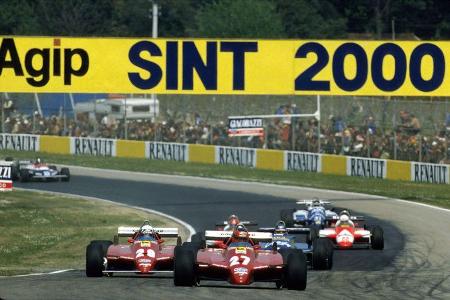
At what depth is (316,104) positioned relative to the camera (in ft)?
180

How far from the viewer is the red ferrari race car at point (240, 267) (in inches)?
872

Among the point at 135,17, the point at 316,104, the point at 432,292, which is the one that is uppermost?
the point at 135,17

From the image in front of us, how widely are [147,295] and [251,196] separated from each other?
22.9m

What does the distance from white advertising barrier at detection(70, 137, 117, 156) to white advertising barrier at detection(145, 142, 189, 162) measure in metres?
1.89

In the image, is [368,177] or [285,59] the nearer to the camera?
[285,59]

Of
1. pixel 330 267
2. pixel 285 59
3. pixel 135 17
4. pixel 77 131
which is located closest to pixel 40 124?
pixel 77 131

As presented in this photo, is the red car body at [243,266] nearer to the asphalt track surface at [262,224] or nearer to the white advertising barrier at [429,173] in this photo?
the asphalt track surface at [262,224]

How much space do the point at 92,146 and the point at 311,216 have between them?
2844 centimetres

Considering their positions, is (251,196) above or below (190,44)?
below

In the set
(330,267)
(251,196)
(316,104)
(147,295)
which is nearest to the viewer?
(147,295)

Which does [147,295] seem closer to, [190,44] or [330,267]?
[330,267]

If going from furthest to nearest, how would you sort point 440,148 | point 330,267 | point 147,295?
Answer: 1. point 440,148
2. point 330,267
3. point 147,295

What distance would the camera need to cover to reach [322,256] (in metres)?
25.7

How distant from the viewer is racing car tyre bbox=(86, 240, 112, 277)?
2378 centimetres
